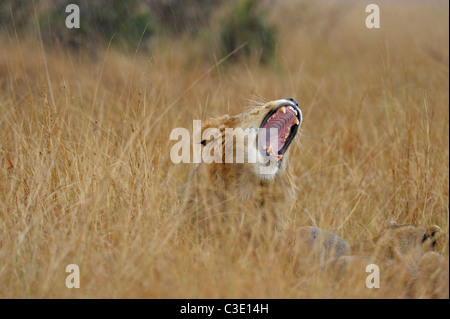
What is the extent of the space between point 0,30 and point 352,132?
18.9 feet

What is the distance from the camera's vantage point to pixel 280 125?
4121 mm

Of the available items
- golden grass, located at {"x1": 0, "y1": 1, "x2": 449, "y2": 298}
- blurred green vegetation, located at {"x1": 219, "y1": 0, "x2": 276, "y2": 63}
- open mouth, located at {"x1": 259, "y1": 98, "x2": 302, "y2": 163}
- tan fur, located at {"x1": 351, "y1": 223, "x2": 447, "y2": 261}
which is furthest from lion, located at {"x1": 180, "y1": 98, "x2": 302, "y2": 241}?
blurred green vegetation, located at {"x1": 219, "y1": 0, "x2": 276, "y2": 63}

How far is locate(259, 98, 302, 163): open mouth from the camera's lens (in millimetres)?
4094

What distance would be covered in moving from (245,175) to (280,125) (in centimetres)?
43

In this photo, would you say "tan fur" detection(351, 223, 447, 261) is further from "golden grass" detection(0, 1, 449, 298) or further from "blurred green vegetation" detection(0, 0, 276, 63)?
"blurred green vegetation" detection(0, 0, 276, 63)

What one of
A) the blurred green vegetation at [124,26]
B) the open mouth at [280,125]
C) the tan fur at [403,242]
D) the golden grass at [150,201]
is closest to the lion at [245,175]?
the open mouth at [280,125]

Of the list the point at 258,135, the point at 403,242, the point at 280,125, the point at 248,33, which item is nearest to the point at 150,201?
the point at 258,135

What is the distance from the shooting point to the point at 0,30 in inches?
384

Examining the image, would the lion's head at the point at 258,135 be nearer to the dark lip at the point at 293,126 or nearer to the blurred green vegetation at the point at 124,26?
the dark lip at the point at 293,126

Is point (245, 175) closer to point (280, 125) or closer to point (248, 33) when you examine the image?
point (280, 125)

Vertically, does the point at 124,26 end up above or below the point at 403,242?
above

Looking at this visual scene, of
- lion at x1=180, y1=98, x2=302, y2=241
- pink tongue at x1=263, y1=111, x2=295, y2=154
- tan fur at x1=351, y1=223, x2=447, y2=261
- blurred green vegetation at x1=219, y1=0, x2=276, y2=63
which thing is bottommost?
tan fur at x1=351, y1=223, x2=447, y2=261
